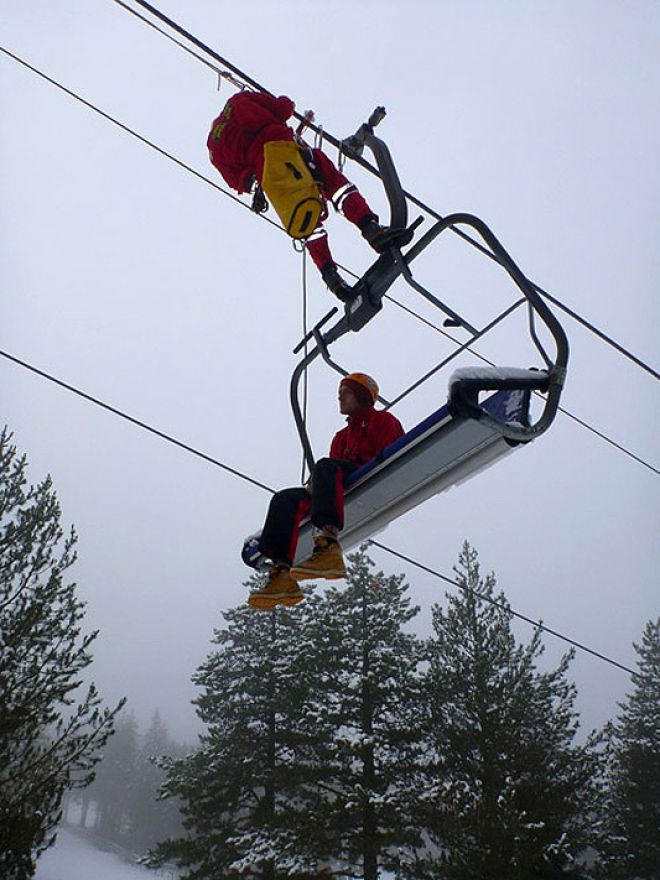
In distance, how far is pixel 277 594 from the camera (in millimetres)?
3650

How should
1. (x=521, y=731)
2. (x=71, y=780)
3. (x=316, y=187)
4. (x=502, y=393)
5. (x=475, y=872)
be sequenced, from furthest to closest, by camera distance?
(x=521, y=731) < (x=475, y=872) < (x=71, y=780) < (x=316, y=187) < (x=502, y=393)

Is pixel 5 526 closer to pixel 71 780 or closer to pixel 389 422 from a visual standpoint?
pixel 71 780

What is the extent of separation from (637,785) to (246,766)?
1290 cm

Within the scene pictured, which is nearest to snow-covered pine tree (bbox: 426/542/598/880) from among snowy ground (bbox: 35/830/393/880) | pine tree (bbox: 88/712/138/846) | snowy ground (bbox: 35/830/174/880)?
snowy ground (bbox: 35/830/393/880)

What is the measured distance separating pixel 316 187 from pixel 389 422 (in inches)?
56.1

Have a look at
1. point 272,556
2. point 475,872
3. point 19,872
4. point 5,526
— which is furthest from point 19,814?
point 475,872

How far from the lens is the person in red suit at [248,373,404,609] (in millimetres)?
3531

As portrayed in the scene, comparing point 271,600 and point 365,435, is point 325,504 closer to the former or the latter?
point 271,600

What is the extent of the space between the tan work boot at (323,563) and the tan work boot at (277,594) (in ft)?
0.43

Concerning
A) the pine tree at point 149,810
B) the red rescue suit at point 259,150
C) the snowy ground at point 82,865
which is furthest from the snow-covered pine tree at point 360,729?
the pine tree at point 149,810

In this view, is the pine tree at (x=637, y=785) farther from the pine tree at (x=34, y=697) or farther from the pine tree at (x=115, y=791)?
the pine tree at (x=115, y=791)

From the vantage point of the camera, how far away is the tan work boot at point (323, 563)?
342 centimetres

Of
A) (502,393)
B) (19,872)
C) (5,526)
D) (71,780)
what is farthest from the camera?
(5,526)

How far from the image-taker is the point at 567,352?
2.93 m
